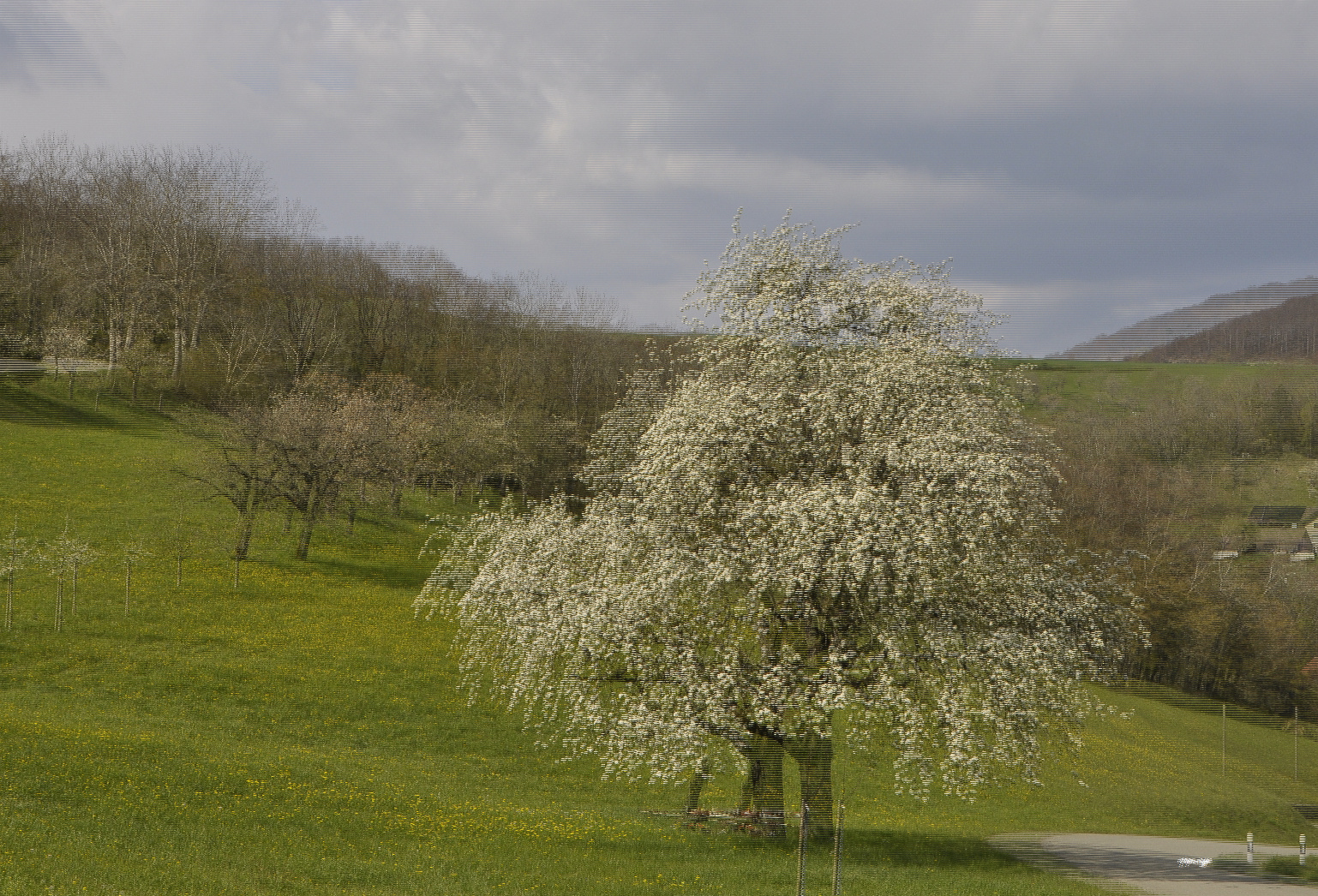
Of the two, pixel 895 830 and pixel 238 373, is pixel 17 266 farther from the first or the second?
pixel 895 830

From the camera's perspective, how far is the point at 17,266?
81.0m

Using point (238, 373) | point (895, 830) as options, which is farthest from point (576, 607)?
point (238, 373)

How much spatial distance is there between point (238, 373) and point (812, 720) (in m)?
78.4

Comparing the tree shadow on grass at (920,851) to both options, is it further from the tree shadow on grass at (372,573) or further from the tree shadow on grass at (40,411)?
the tree shadow on grass at (40,411)

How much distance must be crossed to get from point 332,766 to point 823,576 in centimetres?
1369

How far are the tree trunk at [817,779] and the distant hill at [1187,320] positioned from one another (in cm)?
4561

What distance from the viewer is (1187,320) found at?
286 ft

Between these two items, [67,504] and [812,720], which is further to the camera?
[67,504]

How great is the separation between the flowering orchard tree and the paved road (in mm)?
3878

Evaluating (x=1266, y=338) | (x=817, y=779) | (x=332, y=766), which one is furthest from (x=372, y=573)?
(x=1266, y=338)

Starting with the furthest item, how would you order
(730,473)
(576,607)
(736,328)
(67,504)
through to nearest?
1. (67,504)
2. (736,328)
3. (730,473)
4. (576,607)

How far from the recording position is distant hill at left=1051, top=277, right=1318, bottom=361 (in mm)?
72875

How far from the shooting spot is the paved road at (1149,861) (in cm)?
2012

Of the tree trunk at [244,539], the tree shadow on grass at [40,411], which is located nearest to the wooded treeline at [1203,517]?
the tree trunk at [244,539]
